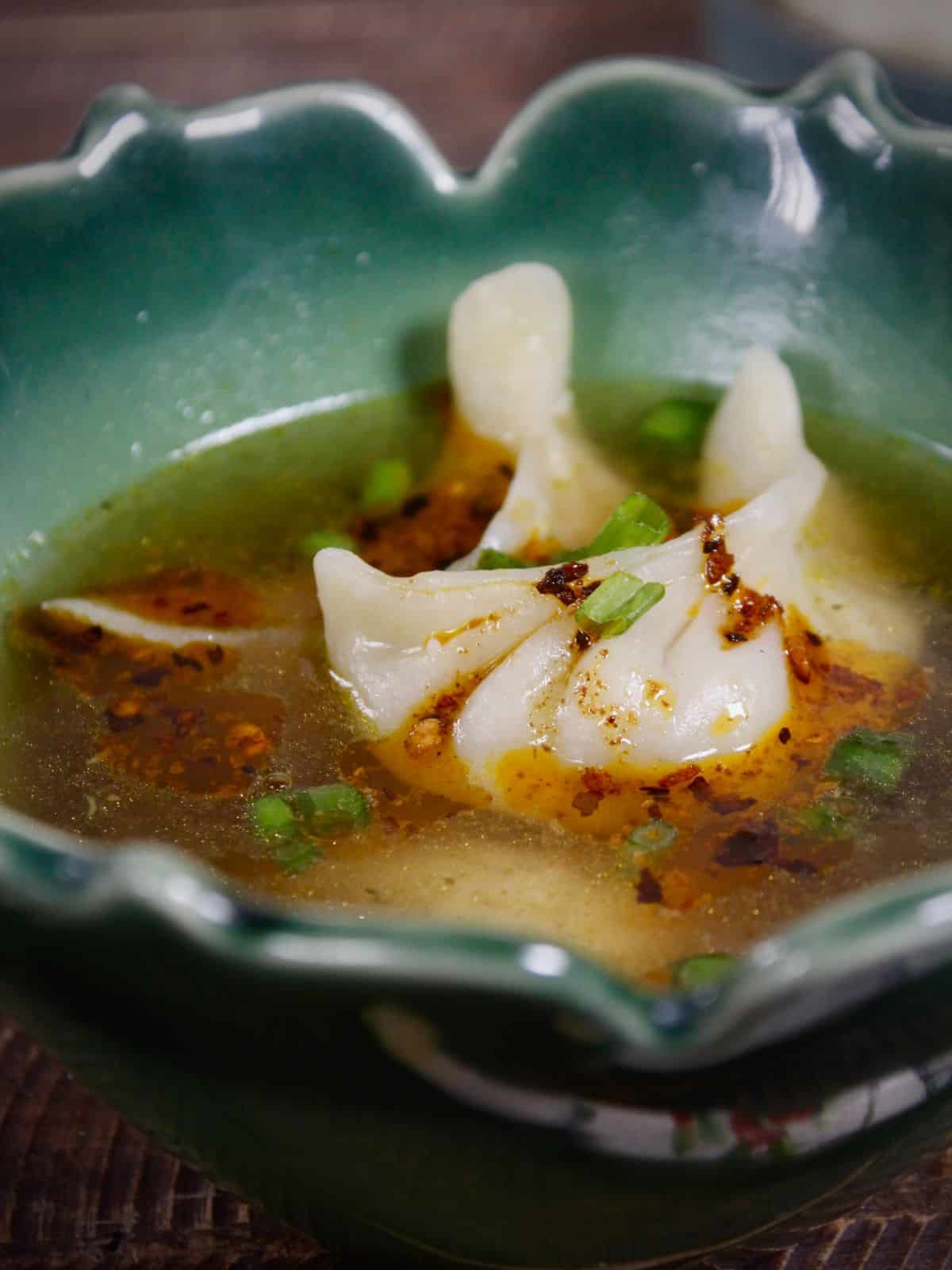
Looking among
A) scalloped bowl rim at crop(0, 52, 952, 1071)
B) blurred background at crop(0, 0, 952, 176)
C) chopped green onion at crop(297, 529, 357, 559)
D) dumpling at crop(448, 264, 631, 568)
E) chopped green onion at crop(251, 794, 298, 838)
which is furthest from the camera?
blurred background at crop(0, 0, 952, 176)

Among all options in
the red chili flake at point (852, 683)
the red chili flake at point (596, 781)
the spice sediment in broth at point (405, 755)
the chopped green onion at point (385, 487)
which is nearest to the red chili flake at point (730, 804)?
the spice sediment in broth at point (405, 755)

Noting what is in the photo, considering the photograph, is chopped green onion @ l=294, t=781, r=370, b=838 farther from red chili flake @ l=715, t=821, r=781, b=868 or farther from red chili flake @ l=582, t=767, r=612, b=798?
red chili flake @ l=715, t=821, r=781, b=868

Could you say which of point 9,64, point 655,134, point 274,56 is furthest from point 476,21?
point 655,134

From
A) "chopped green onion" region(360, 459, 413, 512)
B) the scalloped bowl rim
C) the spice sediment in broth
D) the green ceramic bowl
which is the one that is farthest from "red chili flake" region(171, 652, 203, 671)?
the scalloped bowl rim

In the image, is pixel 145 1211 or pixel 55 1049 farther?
pixel 145 1211

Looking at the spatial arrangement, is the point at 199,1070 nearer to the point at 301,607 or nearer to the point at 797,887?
the point at 797,887

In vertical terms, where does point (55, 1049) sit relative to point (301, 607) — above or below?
above

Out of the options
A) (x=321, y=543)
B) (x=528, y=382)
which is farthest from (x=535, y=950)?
(x=528, y=382)
